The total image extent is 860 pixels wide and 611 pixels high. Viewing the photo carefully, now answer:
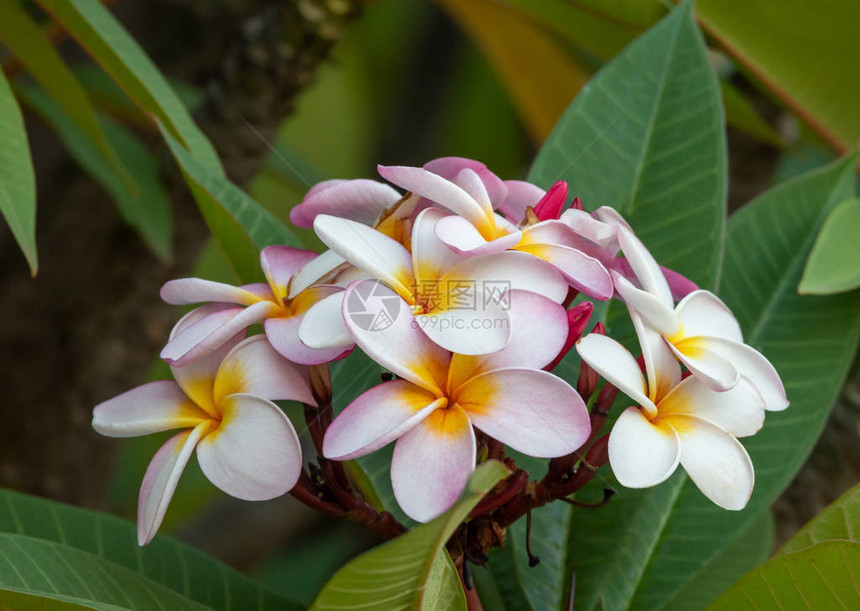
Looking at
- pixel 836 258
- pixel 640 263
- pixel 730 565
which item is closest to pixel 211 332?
pixel 640 263

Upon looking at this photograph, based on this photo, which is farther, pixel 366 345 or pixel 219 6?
pixel 219 6

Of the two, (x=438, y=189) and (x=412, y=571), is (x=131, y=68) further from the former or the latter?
(x=412, y=571)

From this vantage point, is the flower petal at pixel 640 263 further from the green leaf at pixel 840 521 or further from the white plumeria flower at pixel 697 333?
the green leaf at pixel 840 521

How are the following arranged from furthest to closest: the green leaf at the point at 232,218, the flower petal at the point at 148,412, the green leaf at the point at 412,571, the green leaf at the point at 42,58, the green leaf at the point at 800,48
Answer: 1. the green leaf at the point at 800,48
2. the green leaf at the point at 42,58
3. the green leaf at the point at 232,218
4. the flower petal at the point at 148,412
5. the green leaf at the point at 412,571

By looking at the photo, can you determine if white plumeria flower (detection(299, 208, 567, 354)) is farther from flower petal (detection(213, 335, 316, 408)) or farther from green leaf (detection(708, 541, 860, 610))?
green leaf (detection(708, 541, 860, 610))

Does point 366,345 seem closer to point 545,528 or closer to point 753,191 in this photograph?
point 545,528

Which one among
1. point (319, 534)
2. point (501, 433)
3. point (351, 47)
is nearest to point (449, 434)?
point (501, 433)

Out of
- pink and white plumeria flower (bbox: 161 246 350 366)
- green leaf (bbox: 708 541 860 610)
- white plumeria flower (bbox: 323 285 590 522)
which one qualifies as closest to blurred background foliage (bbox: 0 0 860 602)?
pink and white plumeria flower (bbox: 161 246 350 366)

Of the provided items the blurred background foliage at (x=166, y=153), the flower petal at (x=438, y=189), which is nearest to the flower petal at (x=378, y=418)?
the flower petal at (x=438, y=189)
